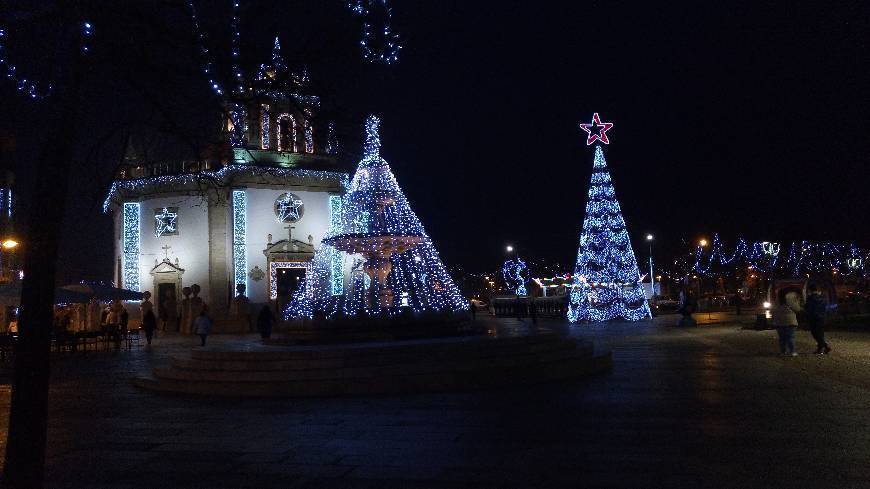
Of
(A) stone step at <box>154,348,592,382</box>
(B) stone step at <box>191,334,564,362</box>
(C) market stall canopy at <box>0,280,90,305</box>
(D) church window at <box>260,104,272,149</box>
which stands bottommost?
(A) stone step at <box>154,348,592,382</box>

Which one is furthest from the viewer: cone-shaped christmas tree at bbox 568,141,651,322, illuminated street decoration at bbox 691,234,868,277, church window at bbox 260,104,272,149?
illuminated street decoration at bbox 691,234,868,277

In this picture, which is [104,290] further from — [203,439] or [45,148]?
[45,148]

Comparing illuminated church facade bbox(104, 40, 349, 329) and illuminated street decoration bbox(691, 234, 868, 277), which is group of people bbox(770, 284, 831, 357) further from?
illuminated street decoration bbox(691, 234, 868, 277)

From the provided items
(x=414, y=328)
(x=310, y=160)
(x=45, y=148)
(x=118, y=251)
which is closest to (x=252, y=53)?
(x=45, y=148)

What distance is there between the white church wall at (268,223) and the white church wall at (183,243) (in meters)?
2.23

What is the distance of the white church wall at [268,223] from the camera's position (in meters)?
39.4

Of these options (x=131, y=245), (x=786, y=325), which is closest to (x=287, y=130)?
(x=786, y=325)

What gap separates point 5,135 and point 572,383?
9.37m

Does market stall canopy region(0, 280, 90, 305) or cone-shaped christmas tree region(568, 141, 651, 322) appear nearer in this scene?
market stall canopy region(0, 280, 90, 305)

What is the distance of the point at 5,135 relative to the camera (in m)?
7.97

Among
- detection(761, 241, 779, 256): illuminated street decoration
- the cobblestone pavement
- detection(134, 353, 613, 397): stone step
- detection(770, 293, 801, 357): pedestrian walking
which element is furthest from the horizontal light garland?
detection(761, 241, 779, 256): illuminated street decoration

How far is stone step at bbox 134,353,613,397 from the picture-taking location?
42.0 ft

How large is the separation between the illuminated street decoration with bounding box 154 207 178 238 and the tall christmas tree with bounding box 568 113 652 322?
20.6m

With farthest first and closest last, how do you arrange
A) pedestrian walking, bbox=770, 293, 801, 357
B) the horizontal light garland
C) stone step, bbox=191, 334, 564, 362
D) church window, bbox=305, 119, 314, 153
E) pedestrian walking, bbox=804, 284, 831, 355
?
the horizontal light garland
pedestrian walking, bbox=804, 284, 831, 355
pedestrian walking, bbox=770, 293, 801, 357
stone step, bbox=191, 334, 564, 362
church window, bbox=305, 119, 314, 153
